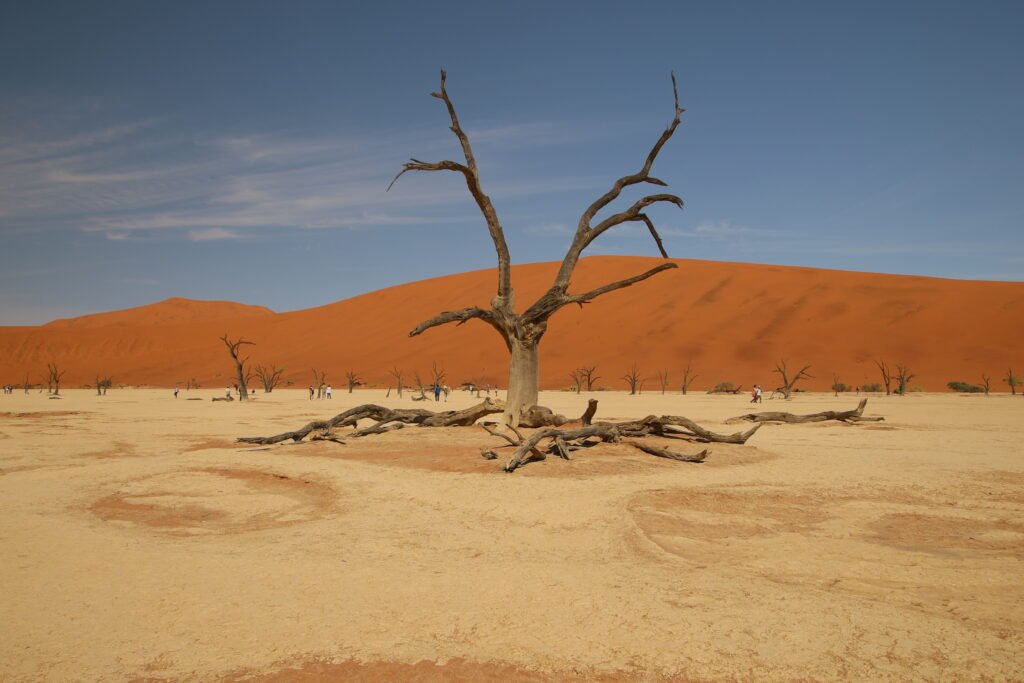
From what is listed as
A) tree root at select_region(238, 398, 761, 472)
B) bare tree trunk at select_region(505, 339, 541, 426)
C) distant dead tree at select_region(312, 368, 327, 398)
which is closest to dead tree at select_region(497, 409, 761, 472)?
tree root at select_region(238, 398, 761, 472)

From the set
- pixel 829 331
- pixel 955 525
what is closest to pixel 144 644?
pixel 955 525

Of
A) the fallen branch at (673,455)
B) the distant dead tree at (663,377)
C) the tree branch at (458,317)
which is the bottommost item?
the fallen branch at (673,455)

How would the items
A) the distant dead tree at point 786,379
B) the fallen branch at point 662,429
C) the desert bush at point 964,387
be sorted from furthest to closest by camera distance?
the desert bush at point 964,387, the distant dead tree at point 786,379, the fallen branch at point 662,429

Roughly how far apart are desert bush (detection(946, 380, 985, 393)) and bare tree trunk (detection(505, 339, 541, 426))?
1460 inches

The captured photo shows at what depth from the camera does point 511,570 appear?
4777 mm

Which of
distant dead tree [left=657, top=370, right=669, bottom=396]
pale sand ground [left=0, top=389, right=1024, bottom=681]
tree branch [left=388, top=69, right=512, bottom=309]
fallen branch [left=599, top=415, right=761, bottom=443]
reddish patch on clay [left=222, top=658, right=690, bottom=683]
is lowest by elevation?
reddish patch on clay [left=222, top=658, right=690, bottom=683]

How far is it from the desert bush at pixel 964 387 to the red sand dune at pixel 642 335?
1353 millimetres

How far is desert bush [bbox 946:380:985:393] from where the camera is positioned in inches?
1517

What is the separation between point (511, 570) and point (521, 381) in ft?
23.2

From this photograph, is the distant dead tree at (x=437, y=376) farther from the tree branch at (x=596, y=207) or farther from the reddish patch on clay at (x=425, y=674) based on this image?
the reddish patch on clay at (x=425, y=674)

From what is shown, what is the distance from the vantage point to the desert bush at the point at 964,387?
38531mm

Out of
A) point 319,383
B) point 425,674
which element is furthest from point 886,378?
point 425,674

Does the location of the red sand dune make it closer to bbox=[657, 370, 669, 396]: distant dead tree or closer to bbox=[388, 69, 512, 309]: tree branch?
bbox=[657, 370, 669, 396]: distant dead tree

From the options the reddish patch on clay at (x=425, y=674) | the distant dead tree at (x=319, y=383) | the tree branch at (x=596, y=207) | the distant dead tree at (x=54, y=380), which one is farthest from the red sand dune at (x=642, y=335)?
the reddish patch on clay at (x=425, y=674)
